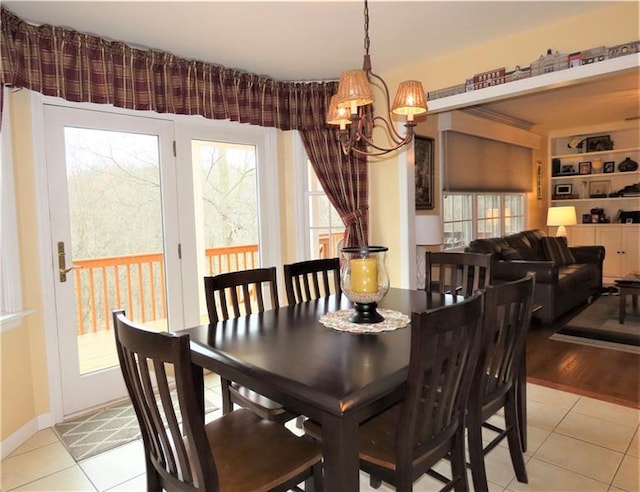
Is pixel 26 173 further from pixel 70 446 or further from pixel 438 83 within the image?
pixel 438 83

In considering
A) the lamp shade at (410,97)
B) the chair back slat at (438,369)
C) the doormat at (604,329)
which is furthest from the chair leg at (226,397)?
the doormat at (604,329)

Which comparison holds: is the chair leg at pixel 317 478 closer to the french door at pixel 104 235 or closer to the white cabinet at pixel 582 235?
the french door at pixel 104 235

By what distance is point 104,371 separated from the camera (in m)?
2.97

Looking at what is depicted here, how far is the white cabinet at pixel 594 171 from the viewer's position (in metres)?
6.84

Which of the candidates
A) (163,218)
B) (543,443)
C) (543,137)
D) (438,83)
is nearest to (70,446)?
(163,218)

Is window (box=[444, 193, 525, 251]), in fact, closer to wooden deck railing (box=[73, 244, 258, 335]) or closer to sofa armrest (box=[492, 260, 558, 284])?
sofa armrest (box=[492, 260, 558, 284])

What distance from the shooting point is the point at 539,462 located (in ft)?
7.11

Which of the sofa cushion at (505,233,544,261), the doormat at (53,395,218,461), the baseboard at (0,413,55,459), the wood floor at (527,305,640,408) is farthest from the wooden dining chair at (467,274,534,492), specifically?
the sofa cushion at (505,233,544,261)

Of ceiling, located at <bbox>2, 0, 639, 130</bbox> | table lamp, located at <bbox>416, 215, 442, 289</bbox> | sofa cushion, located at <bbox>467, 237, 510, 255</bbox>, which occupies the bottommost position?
sofa cushion, located at <bbox>467, 237, 510, 255</bbox>

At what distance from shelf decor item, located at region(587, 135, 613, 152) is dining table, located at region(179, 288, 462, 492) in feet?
21.8

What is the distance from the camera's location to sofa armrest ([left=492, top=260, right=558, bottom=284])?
14.2ft

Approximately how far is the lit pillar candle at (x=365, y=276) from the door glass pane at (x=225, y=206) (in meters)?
1.91

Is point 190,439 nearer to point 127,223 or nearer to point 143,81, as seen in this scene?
point 127,223

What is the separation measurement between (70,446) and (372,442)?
1.90 meters
